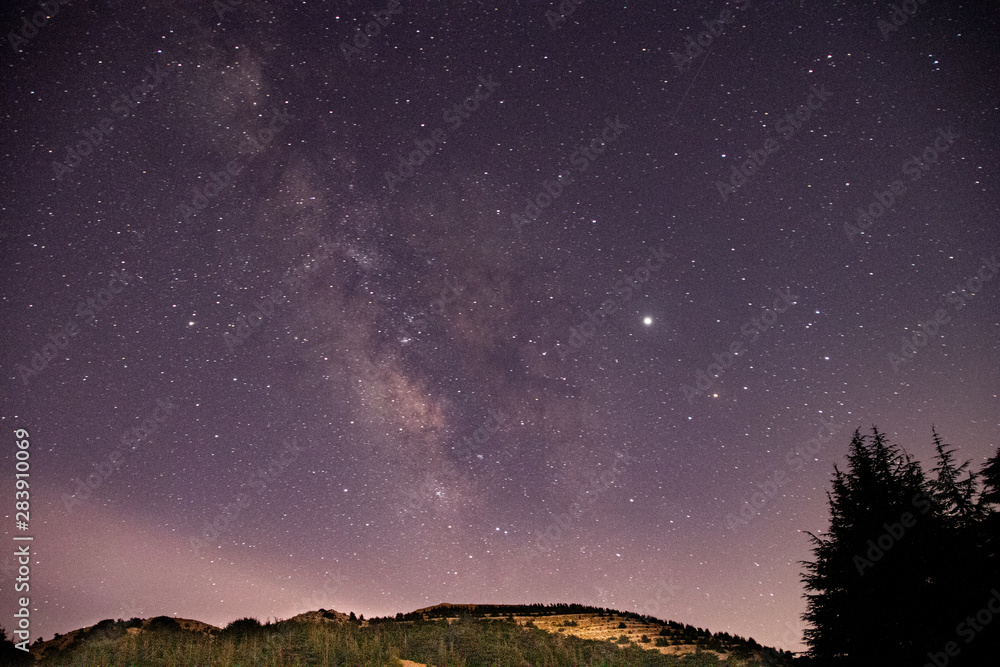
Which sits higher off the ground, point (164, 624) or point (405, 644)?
point (164, 624)

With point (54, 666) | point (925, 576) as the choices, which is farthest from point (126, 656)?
point (925, 576)

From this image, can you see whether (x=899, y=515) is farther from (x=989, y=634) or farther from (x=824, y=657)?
(x=824, y=657)

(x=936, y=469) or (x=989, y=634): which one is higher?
(x=936, y=469)

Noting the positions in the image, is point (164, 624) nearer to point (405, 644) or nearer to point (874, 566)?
point (405, 644)

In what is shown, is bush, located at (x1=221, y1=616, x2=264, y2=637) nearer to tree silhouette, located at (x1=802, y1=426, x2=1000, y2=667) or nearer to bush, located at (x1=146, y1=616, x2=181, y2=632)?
bush, located at (x1=146, y1=616, x2=181, y2=632)

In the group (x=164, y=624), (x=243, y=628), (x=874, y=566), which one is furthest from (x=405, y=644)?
(x=874, y=566)

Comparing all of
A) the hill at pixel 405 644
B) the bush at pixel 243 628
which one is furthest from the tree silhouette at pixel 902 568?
the bush at pixel 243 628

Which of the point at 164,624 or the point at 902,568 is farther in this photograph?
the point at 164,624

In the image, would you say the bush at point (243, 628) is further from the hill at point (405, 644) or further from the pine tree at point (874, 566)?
the pine tree at point (874, 566)

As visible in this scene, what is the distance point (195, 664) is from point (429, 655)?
6.91 meters

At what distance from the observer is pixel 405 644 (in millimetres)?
17672

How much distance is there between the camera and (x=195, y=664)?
1462 cm

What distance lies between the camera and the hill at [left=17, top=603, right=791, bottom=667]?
50.5ft

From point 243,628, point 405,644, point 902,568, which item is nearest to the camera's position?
point 902,568
